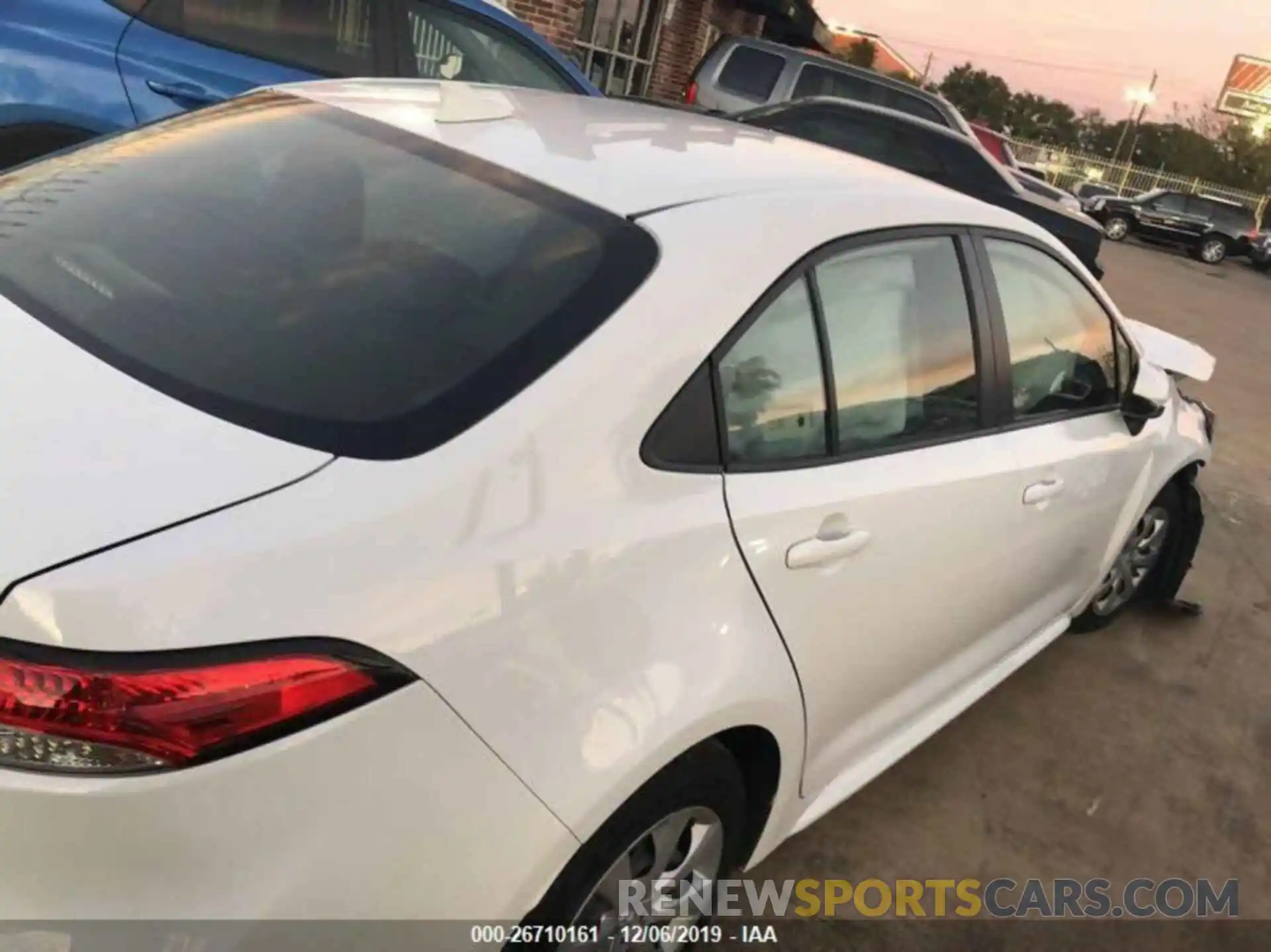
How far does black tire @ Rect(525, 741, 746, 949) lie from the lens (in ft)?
5.73

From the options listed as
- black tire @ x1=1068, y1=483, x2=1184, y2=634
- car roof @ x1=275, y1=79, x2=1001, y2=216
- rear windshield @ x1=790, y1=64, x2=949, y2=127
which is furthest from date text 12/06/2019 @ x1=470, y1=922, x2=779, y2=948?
rear windshield @ x1=790, y1=64, x2=949, y2=127

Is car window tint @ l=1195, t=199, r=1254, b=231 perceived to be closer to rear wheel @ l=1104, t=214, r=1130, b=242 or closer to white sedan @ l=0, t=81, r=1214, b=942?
rear wheel @ l=1104, t=214, r=1130, b=242

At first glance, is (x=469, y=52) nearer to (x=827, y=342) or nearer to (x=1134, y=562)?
(x=1134, y=562)

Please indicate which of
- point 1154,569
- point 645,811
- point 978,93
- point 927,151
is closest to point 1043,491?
point 645,811

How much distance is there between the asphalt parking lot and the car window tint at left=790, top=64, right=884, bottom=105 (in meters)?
7.79

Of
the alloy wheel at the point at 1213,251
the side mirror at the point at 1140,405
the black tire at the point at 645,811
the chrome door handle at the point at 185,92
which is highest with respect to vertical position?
the chrome door handle at the point at 185,92

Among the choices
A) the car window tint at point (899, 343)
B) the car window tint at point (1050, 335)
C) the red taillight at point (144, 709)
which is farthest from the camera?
the car window tint at point (1050, 335)

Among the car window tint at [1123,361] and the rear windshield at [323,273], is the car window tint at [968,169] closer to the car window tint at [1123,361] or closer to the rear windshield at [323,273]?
the car window tint at [1123,361]

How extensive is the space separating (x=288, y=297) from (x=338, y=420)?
369mm

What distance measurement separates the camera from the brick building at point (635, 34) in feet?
35.0

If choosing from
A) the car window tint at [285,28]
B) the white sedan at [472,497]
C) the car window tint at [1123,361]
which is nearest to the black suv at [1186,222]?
the car window tint at [285,28]

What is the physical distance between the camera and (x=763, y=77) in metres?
11.8

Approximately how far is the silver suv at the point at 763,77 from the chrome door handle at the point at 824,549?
991 centimetres

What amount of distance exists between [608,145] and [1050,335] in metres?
1.45
